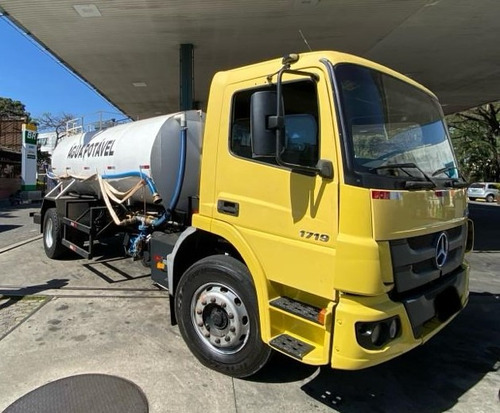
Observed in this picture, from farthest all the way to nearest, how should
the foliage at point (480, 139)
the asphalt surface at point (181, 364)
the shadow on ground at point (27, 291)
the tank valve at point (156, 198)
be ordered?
the foliage at point (480, 139) → the shadow on ground at point (27, 291) → the tank valve at point (156, 198) → the asphalt surface at point (181, 364)

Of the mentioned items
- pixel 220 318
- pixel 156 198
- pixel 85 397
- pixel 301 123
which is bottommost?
pixel 85 397

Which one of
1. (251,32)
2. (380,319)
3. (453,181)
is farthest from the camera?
(251,32)

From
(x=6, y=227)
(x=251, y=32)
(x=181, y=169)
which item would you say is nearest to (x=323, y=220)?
(x=181, y=169)

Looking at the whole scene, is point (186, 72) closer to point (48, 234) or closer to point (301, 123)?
point (48, 234)

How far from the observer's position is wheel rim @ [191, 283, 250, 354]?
3.82 meters

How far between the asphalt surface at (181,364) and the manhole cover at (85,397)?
0.08 meters

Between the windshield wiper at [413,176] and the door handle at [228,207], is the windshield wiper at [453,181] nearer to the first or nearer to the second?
the windshield wiper at [413,176]

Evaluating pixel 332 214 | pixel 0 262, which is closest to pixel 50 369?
pixel 332 214

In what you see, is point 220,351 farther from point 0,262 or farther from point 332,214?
point 0,262

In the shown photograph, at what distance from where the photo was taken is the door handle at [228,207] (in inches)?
150

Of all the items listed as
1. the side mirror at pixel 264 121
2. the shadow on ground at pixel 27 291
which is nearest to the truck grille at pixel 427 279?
the side mirror at pixel 264 121

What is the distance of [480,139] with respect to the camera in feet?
140

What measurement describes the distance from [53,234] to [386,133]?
6.83 m

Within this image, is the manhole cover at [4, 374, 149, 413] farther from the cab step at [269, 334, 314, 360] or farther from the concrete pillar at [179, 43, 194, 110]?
the concrete pillar at [179, 43, 194, 110]
